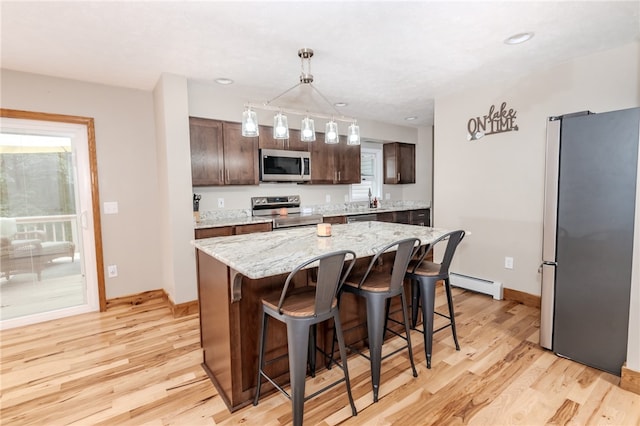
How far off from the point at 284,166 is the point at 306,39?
80.2 inches

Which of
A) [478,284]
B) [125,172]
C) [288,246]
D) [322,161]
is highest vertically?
[322,161]

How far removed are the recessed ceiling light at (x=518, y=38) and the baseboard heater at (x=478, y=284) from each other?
2.42 meters

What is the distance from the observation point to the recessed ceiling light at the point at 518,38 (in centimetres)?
238

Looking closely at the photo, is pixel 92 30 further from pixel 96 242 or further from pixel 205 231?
pixel 96 242

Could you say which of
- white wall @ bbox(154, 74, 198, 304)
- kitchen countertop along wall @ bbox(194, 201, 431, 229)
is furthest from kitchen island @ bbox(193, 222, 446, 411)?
kitchen countertop along wall @ bbox(194, 201, 431, 229)

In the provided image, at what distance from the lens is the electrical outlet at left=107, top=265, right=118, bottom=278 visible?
3.48m

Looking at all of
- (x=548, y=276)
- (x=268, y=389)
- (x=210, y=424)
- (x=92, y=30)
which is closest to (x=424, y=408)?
(x=268, y=389)

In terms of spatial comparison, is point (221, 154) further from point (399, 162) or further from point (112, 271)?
point (399, 162)

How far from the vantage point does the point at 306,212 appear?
4832 millimetres

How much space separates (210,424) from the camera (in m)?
1.75

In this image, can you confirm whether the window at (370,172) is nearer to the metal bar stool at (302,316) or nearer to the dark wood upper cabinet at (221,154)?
the dark wood upper cabinet at (221,154)

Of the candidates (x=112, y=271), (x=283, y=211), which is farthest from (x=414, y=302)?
(x=112, y=271)

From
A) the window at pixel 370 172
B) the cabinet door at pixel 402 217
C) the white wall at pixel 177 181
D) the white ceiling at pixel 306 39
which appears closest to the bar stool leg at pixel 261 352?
the white wall at pixel 177 181

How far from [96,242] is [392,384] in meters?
3.26
